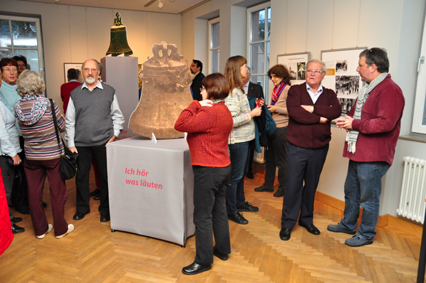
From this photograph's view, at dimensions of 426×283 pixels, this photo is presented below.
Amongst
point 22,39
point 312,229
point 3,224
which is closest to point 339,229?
point 312,229

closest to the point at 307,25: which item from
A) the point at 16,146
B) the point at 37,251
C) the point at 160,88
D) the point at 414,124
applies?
the point at 414,124

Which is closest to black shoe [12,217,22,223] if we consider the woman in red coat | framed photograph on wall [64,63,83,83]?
the woman in red coat

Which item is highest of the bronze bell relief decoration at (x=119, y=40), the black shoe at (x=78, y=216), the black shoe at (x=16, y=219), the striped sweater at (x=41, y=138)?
the bronze bell relief decoration at (x=119, y=40)

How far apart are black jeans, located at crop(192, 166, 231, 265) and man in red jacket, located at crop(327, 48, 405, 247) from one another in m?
1.23

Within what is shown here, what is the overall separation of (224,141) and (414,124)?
211cm

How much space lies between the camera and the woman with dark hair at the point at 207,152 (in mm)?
2211

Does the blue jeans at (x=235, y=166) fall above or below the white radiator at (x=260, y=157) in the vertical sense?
above

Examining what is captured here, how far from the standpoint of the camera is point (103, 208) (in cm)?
349

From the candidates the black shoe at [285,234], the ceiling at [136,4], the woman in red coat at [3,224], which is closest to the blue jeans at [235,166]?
the black shoe at [285,234]

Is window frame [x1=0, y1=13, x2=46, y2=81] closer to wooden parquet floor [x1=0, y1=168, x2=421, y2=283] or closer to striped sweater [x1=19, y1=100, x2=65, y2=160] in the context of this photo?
striped sweater [x1=19, y1=100, x2=65, y2=160]

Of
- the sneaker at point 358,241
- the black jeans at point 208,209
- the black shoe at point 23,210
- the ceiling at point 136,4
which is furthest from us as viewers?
the ceiling at point 136,4

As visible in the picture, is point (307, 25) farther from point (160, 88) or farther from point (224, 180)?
point (224, 180)

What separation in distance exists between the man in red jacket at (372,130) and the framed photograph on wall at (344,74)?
57 centimetres

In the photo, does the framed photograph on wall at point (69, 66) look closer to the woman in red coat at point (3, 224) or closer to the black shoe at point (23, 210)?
the black shoe at point (23, 210)
